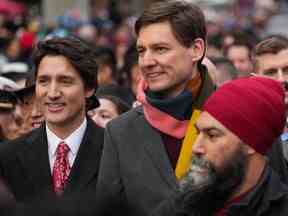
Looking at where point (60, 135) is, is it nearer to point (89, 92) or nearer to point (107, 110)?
point (89, 92)

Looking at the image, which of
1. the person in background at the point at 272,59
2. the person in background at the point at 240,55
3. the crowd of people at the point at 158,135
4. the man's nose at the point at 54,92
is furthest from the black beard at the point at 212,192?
the person in background at the point at 240,55

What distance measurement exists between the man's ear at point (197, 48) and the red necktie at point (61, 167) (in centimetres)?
99

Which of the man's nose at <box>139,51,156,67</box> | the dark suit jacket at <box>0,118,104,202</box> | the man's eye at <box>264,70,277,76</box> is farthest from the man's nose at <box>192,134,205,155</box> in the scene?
the man's eye at <box>264,70,277,76</box>

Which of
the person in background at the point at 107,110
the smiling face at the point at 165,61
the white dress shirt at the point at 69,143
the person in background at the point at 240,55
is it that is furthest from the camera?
the person in background at the point at 240,55

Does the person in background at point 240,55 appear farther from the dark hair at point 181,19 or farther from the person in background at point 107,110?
the dark hair at point 181,19

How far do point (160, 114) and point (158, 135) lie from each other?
97 millimetres

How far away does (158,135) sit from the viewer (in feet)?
15.1

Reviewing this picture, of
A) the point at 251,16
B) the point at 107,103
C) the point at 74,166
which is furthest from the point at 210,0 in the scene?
the point at 74,166

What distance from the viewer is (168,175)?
4.53m

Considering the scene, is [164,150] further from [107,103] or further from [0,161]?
[107,103]

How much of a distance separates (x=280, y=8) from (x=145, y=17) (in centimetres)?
3683

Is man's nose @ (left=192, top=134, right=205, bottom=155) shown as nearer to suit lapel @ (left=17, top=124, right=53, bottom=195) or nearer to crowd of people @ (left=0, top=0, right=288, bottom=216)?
crowd of people @ (left=0, top=0, right=288, bottom=216)

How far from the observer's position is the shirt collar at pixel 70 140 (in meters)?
5.40

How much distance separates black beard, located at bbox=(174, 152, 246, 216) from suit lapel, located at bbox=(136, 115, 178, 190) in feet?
2.10
